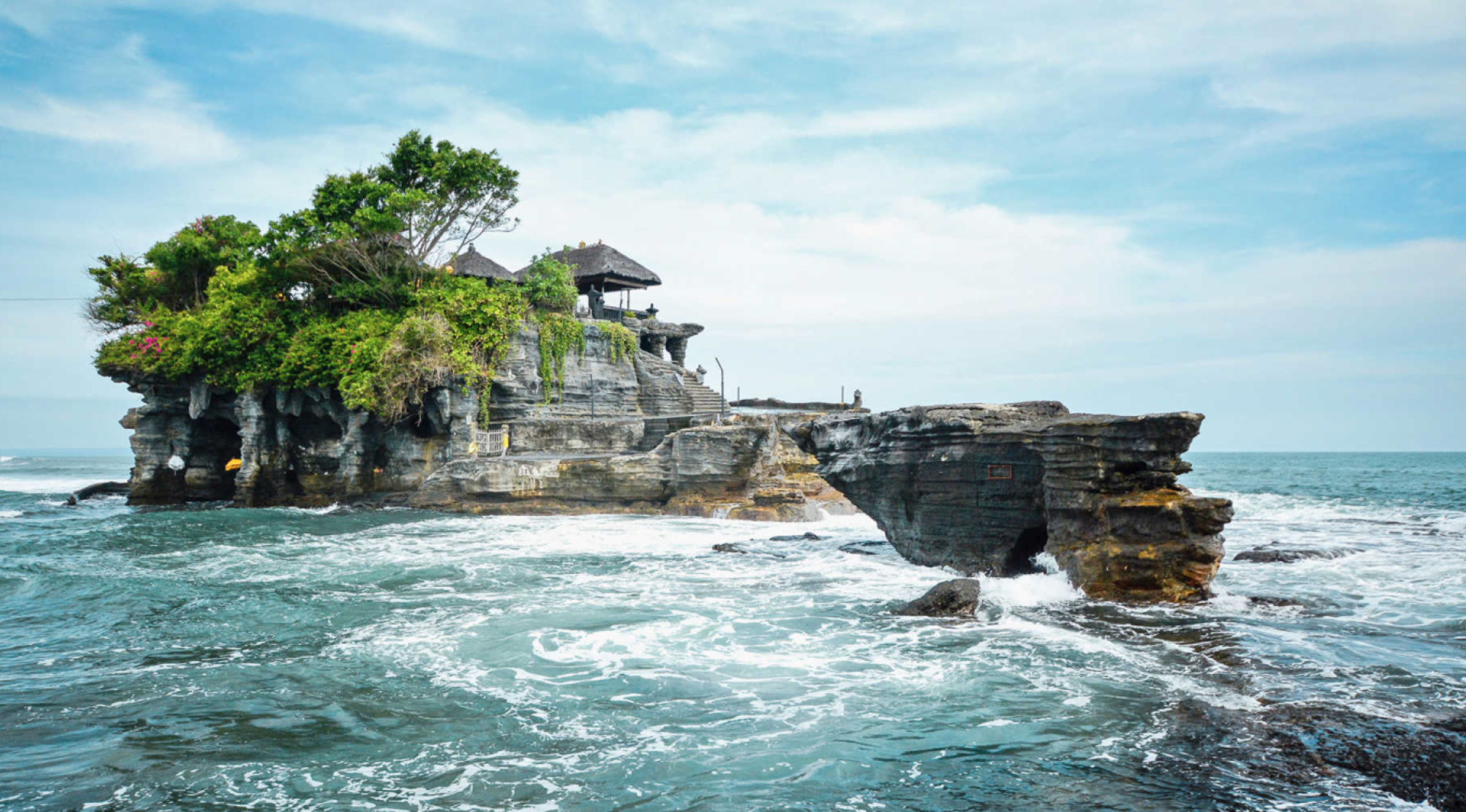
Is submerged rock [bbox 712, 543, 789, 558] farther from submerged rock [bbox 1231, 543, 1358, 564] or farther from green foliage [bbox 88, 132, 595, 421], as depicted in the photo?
green foliage [bbox 88, 132, 595, 421]

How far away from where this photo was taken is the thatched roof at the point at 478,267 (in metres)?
30.9

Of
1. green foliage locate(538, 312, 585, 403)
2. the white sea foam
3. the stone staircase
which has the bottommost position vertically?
the white sea foam

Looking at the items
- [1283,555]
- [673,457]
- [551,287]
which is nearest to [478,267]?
[551,287]

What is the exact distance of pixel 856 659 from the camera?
847cm

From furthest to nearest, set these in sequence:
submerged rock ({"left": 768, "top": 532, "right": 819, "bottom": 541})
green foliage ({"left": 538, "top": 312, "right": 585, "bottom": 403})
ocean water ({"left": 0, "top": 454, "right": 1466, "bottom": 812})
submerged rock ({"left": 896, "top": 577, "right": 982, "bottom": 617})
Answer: green foliage ({"left": 538, "top": 312, "right": 585, "bottom": 403}) < submerged rock ({"left": 768, "top": 532, "right": 819, "bottom": 541}) < submerged rock ({"left": 896, "top": 577, "right": 982, "bottom": 617}) < ocean water ({"left": 0, "top": 454, "right": 1466, "bottom": 812})

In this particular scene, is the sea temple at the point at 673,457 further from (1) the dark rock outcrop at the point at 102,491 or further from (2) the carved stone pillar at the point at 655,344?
(1) the dark rock outcrop at the point at 102,491

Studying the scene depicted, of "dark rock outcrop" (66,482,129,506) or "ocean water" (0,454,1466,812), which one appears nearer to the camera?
"ocean water" (0,454,1466,812)

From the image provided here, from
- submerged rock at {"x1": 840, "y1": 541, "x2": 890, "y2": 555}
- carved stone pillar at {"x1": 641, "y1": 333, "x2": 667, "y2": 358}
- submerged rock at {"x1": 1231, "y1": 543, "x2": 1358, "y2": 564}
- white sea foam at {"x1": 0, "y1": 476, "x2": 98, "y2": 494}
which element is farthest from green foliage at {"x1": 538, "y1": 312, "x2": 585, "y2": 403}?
white sea foam at {"x1": 0, "y1": 476, "x2": 98, "y2": 494}

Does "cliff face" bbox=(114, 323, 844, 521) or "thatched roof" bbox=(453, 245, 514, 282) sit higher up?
"thatched roof" bbox=(453, 245, 514, 282)

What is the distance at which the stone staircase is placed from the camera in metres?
30.4

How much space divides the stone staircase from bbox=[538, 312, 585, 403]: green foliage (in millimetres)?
4649

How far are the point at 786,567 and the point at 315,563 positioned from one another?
8617 mm

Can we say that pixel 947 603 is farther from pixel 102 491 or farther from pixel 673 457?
pixel 102 491

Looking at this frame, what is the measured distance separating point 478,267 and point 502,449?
10126 mm
